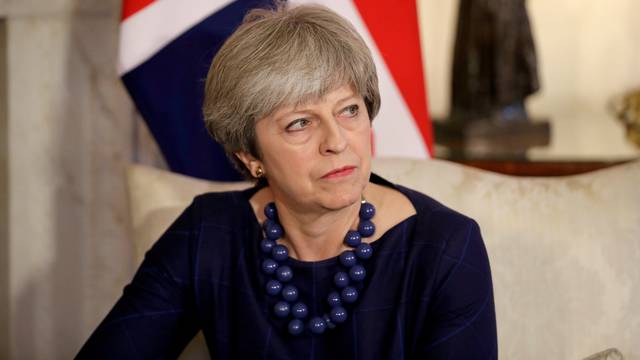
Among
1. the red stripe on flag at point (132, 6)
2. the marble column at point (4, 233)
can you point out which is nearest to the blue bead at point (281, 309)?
the red stripe on flag at point (132, 6)

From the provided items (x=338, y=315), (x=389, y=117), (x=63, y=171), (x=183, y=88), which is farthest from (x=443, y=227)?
(x=63, y=171)

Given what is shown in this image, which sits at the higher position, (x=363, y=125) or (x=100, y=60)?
(x=100, y=60)

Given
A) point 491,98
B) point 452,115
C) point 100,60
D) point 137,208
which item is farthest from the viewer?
point 452,115

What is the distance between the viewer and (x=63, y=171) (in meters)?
2.33

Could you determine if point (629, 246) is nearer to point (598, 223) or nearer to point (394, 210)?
point (598, 223)

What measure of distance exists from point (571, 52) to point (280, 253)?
22.1ft

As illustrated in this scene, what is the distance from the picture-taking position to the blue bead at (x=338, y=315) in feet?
4.71

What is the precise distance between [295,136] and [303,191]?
3.7 inches

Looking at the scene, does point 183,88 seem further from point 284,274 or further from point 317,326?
point 317,326

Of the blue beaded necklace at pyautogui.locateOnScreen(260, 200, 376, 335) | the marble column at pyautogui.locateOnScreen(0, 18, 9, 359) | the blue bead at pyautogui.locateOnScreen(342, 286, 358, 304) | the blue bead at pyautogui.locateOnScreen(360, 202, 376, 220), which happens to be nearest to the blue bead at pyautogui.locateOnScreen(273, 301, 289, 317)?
the blue beaded necklace at pyautogui.locateOnScreen(260, 200, 376, 335)

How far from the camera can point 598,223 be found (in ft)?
5.27

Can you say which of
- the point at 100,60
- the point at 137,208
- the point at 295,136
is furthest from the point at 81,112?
the point at 295,136

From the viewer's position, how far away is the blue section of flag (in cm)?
200

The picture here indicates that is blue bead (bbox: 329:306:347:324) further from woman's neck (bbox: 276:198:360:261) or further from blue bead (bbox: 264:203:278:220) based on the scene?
blue bead (bbox: 264:203:278:220)
